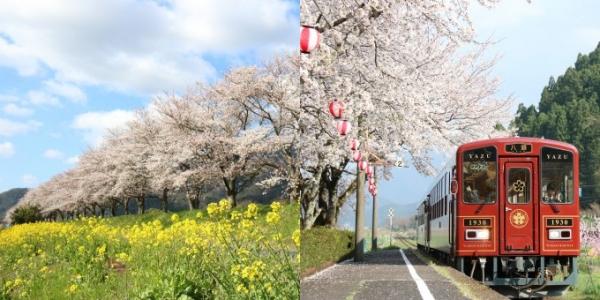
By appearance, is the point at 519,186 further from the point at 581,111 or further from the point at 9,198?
the point at 9,198

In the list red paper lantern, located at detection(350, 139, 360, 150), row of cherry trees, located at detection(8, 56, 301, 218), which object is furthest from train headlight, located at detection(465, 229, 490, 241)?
row of cherry trees, located at detection(8, 56, 301, 218)

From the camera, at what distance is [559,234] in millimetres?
2998

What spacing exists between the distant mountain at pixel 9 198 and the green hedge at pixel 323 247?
6.51 ft

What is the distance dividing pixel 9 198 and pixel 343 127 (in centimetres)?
233

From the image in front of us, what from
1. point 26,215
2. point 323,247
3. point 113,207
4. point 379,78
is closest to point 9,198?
point 26,215

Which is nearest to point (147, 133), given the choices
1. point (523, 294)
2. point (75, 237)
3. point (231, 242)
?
point (75, 237)

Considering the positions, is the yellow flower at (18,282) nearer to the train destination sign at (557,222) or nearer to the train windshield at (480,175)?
the train windshield at (480,175)

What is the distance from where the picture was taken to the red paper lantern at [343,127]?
139 inches

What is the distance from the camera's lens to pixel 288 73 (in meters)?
5.30

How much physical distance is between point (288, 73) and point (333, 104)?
1725mm

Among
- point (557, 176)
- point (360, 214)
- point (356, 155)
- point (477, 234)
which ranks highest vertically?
point (356, 155)

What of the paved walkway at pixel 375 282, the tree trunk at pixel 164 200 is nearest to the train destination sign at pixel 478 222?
the paved walkway at pixel 375 282

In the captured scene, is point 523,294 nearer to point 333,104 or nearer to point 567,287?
point 567,287

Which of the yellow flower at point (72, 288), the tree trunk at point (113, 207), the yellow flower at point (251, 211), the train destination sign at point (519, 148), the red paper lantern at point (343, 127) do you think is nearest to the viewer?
the train destination sign at point (519, 148)
